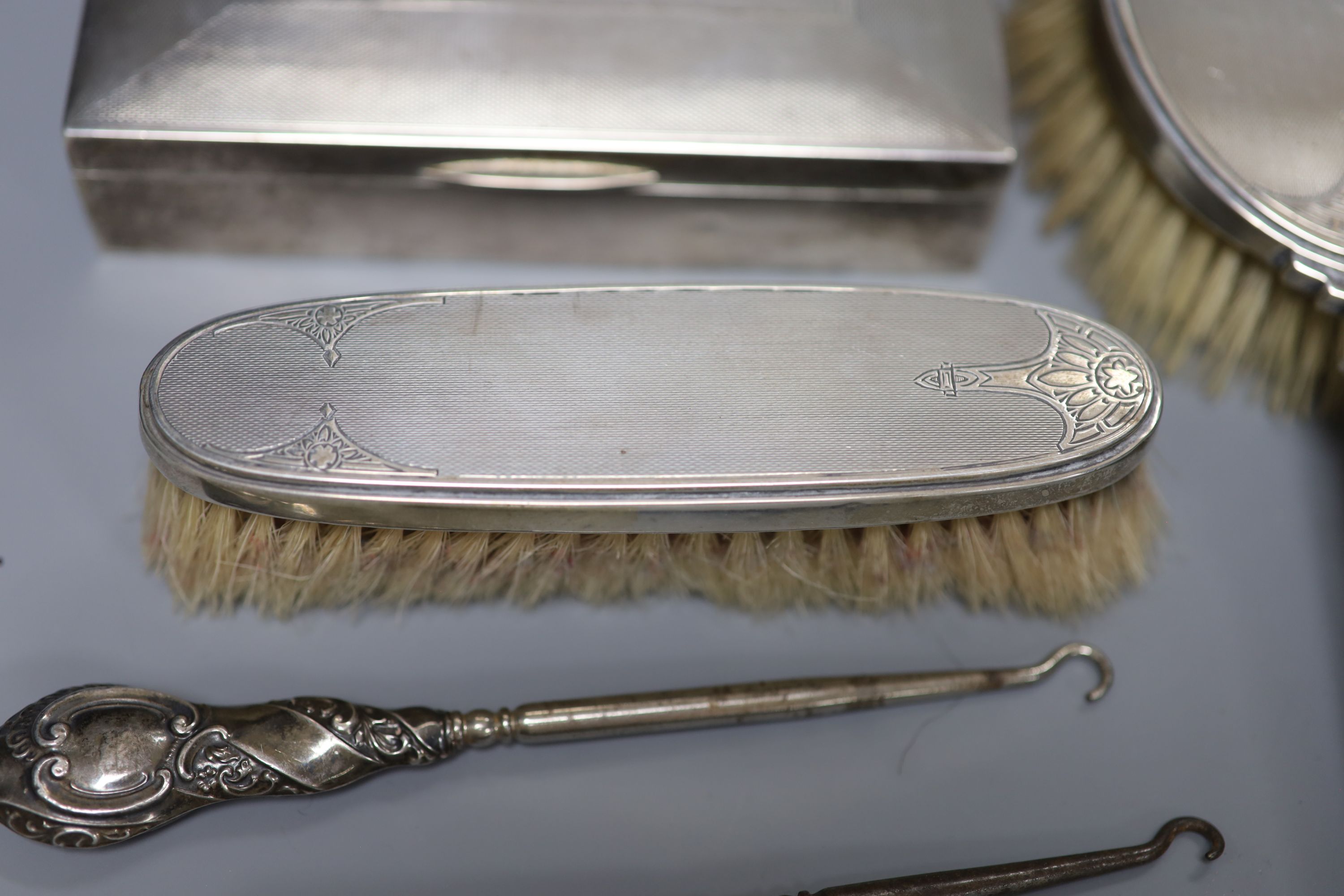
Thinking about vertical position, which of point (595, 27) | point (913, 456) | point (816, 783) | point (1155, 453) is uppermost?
point (595, 27)

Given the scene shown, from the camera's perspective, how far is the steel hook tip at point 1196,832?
0.95 m

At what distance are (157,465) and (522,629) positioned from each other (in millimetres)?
345

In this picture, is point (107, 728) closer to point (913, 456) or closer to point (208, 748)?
point (208, 748)

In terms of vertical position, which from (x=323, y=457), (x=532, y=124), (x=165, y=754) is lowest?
(x=165, y=754)

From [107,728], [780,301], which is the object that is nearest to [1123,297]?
[780,301]

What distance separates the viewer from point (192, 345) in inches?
37.1

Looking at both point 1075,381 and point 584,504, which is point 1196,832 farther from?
point 584,504

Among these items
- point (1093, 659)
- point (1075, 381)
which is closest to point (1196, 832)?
point (1093, 659)

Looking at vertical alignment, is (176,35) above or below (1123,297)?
above

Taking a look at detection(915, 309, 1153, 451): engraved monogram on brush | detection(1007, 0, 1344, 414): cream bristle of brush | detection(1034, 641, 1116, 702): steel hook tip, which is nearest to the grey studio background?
detection(1034, 641, 1116, 702): steel hook tip

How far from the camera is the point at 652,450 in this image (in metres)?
0.90

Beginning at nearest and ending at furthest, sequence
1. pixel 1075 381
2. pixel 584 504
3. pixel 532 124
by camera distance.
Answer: pixel 584 504 < pixel 1075 381 < pixel 532 124

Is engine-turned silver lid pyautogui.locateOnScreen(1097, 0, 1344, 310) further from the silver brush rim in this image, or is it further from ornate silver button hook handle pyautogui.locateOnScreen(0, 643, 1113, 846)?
ornate silver button hook handle pyautogui.locateOnScreen(0, 643, 1113, 846)

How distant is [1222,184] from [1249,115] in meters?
0.10
